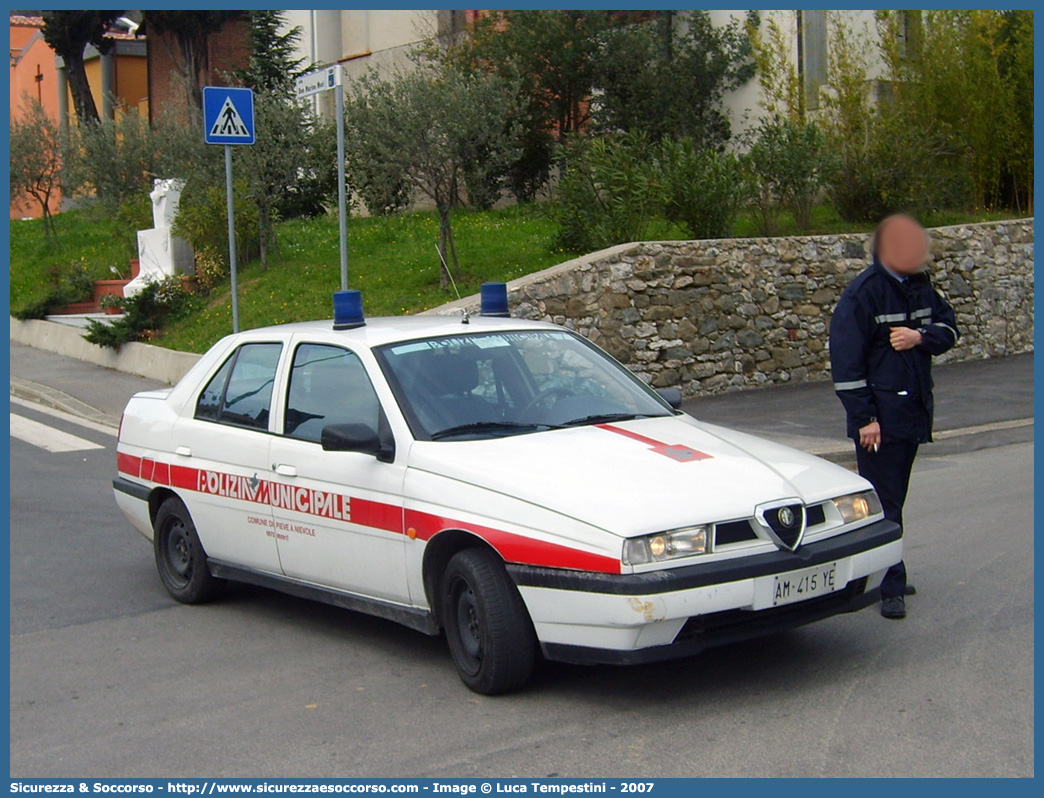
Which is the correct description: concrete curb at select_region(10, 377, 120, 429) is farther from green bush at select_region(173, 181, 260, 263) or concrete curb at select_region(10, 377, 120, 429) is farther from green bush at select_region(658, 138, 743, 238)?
green bush at select_region(658, 138, 743, 238)

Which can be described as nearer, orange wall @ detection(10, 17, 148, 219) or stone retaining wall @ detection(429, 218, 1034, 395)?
stone retaining wall @ detection(429, 218, 1034, 395)

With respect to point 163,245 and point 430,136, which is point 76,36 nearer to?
point 163,245

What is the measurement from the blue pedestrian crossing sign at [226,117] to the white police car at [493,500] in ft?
22.6

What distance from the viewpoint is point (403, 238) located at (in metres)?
22.0

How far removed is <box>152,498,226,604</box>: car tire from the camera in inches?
273

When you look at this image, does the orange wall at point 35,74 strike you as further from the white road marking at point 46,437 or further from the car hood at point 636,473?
the car hood at point 636,473

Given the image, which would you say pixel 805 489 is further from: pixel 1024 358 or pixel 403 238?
pixel 403 238

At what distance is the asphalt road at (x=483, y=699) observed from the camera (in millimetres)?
4562

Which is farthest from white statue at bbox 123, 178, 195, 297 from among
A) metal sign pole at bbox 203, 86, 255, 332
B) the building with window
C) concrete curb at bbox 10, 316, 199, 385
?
metal sign pole at bbox 203, 86, 255, 332

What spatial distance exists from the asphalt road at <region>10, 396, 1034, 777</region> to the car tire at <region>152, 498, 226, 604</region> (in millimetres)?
105

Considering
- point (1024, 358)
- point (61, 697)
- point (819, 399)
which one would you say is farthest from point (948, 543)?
point (1024, 358)

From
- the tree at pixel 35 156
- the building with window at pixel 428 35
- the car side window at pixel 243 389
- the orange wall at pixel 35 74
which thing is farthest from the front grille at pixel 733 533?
the orange wall at pixel 35 74

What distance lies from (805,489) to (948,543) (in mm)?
3045

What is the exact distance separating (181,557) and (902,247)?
4.22 metres
